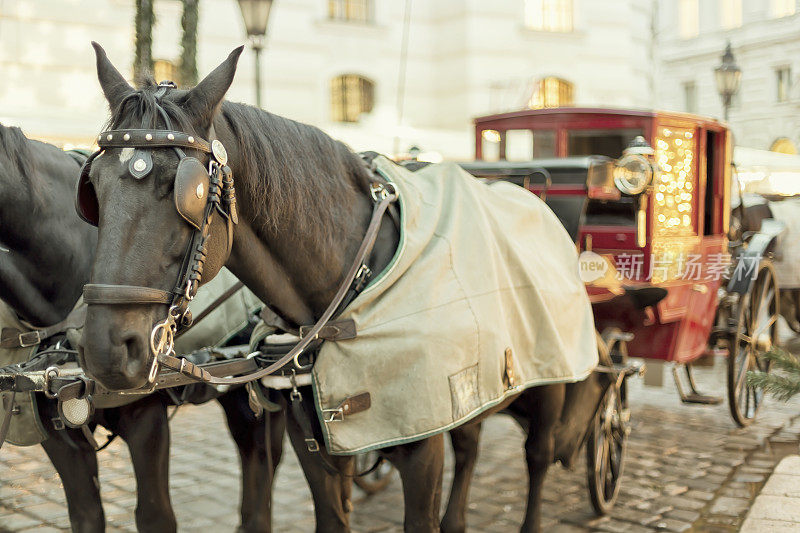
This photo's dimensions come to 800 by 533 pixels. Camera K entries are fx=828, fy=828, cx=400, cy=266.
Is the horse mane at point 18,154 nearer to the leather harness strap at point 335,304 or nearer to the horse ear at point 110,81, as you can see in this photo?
the horse ear at point 110,81

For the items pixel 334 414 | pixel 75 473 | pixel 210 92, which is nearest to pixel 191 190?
pixel 210 92

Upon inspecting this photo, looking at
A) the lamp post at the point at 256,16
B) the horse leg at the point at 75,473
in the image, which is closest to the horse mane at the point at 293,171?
the horse leg at the point at 75,473

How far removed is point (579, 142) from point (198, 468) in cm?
347

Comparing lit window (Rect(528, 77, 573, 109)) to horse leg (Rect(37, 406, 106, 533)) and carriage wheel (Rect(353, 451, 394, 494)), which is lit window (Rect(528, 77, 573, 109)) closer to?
carriage wheel (Rect(353, 451, 394, 494))

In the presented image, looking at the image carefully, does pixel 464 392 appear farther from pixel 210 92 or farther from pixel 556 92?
pixel 556 92

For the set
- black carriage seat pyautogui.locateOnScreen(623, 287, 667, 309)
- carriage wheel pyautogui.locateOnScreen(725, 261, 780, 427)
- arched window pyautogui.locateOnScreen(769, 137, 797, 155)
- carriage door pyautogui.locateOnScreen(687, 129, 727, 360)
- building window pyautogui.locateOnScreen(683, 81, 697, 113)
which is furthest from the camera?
building window pyautogui.locateOnScreen(683, 81, 697, 113)

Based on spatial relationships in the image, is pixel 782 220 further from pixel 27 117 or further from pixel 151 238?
pixel 27 117

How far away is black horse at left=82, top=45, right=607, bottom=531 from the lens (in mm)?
2143

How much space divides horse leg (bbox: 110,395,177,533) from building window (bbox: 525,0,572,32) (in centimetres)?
1478

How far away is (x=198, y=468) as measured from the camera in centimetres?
558

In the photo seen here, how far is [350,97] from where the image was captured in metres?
15.4

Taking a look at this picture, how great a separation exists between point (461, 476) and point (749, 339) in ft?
11.5

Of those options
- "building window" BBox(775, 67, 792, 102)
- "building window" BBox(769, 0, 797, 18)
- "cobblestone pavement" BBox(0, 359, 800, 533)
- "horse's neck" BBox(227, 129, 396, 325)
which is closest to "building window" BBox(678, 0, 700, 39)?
"building window" BBox(775, 67, 792, 102)

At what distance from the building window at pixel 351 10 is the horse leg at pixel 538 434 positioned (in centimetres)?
1247
